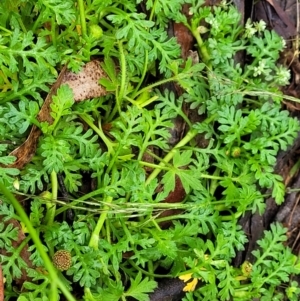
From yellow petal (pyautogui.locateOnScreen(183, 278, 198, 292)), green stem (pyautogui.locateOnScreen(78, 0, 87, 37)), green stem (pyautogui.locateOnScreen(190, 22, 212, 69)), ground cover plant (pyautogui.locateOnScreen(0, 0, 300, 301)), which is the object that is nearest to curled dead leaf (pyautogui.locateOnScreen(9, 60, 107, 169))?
ground cover plant (pyautogui.locateOnScreen(0, 0, 300, 301))

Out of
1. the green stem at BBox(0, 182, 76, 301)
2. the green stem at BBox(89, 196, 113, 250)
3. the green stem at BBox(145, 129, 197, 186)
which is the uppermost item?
the green stem at BBox(0, 182, 76, 301)

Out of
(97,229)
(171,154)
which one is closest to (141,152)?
(171,154)

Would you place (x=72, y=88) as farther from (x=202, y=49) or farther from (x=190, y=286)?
(x=190, y=286)

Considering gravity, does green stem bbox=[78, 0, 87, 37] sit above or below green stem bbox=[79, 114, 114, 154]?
above

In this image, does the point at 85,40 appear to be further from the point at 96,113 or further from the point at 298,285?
the point at 298,285

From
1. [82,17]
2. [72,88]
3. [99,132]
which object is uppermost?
[82,17]

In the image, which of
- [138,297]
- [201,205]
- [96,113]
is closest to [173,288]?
[138,297]

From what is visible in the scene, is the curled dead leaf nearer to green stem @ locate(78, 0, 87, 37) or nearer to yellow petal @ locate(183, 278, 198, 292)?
green stem @ locate(78, 0, 87, 37)

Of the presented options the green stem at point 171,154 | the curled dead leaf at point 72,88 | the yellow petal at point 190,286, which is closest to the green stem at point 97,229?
the green stem at point 171,154
